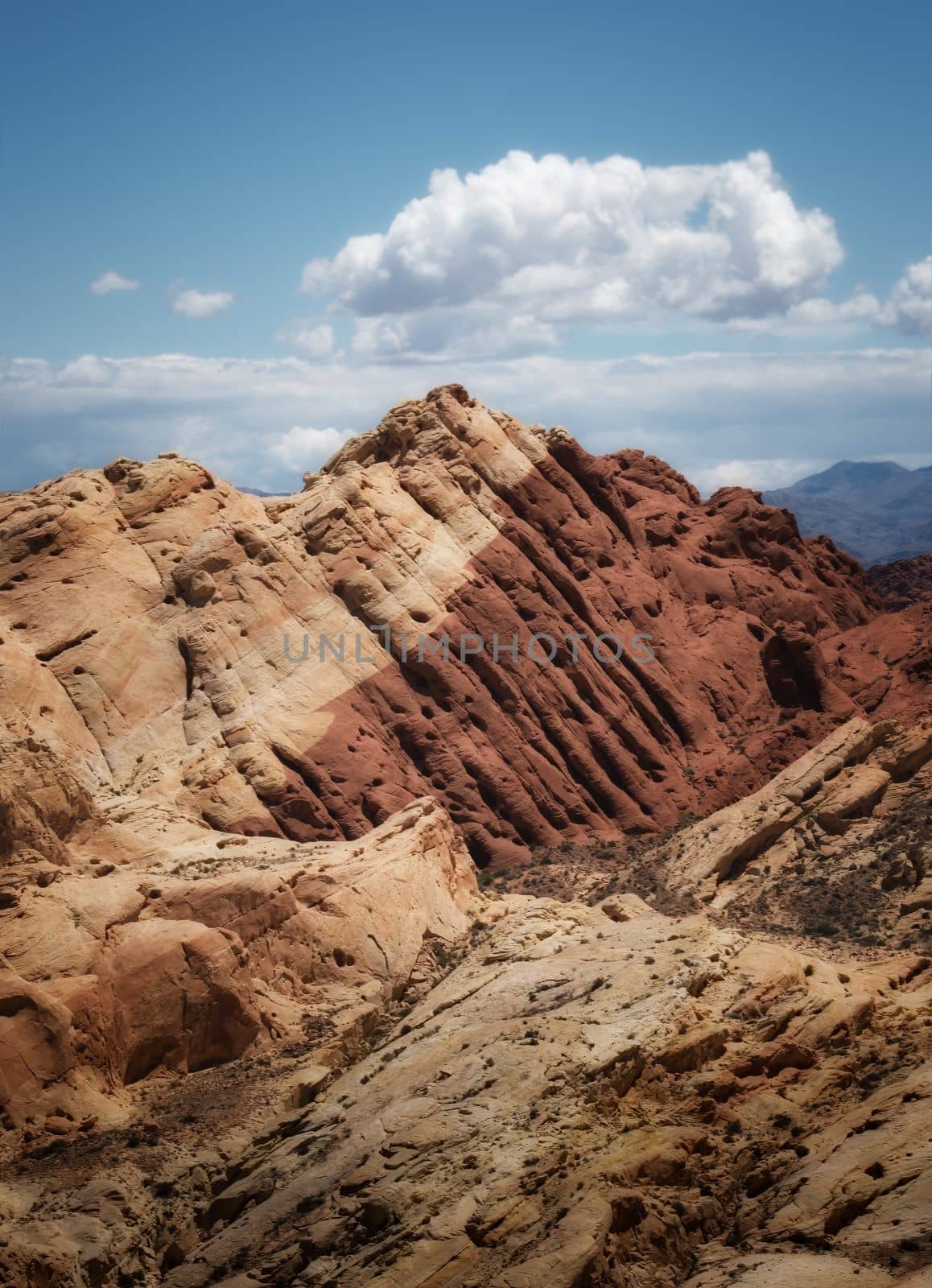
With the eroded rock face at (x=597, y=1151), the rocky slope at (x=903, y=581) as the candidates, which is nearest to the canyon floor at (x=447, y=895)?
the eroded rock face at (x=597, y=1151)

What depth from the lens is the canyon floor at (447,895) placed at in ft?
77.9

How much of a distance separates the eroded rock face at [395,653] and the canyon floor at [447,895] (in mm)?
171

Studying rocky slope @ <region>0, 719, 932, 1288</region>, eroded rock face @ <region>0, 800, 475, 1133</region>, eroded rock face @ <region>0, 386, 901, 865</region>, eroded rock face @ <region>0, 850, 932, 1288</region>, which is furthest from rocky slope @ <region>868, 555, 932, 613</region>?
eroded rock face @ <region>0, 850, 932, 1288</region>

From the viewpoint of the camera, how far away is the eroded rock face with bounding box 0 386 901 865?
51281mm

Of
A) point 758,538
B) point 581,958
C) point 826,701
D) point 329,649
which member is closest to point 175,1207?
point 581,958

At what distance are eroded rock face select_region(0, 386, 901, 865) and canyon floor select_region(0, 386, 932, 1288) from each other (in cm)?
17

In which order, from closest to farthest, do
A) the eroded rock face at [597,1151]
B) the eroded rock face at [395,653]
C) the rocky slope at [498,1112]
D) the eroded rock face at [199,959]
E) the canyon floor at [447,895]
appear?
the eroded rock face at [597,1151] → the rocky slope at [498,1112] → the canyon floor at [447,895] → the eroded rock face at [199,959] → the eroded rock face at [395,653]

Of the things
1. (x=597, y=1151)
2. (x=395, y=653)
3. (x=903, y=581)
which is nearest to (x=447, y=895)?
(x=395, y=653)

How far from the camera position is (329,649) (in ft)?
182

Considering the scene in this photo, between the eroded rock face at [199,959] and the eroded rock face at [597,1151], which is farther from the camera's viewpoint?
the eroded rock face at [199,959]

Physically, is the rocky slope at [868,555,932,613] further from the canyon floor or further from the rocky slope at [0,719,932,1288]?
the rocky slope at [0,719,932,1288]

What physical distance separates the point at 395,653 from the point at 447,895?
16.5 m

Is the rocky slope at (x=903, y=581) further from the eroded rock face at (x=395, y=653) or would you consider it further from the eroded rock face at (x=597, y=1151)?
the eroded rock face at (x=597, y=1151)

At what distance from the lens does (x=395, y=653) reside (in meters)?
56.7
